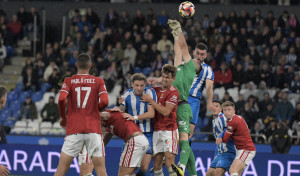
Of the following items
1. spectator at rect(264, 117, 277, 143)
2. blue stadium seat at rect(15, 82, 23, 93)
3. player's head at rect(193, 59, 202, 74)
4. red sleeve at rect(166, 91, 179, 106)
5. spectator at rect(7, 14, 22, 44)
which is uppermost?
spectator at rect(7, 14, 22, 44)

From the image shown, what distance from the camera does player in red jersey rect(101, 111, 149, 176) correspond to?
8984mm

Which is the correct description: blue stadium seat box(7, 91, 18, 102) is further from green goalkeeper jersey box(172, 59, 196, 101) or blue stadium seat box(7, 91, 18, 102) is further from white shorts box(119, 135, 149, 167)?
white shorts box(119, 135, 149, 167)

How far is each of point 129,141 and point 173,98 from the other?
0.99m

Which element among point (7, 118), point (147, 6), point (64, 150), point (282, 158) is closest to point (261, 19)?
point (147, 6)

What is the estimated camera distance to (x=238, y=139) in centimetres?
1120

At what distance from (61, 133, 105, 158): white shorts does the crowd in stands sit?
8.98m

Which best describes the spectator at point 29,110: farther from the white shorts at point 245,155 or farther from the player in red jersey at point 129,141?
the player in red jersey at point 129,141

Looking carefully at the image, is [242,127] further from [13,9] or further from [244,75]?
[13,9]

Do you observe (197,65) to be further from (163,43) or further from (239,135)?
(163,43)

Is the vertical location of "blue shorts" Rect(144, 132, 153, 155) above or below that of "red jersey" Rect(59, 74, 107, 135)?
below

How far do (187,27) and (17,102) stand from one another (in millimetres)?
6279

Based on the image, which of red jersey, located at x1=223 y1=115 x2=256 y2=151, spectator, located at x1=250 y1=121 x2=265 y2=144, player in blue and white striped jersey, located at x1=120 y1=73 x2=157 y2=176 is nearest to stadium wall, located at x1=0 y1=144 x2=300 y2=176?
spectator, located at x1=250 y1=121 x2=265 y2=144

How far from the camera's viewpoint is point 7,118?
19125 mm

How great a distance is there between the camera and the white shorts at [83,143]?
334 inches
